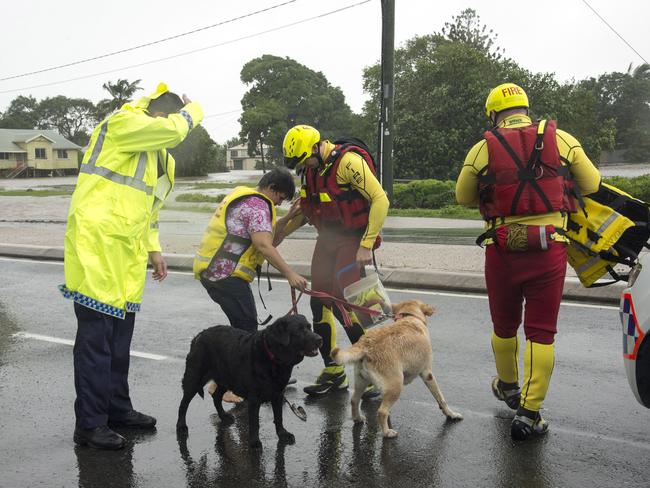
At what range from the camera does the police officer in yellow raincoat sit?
4203 millimetres

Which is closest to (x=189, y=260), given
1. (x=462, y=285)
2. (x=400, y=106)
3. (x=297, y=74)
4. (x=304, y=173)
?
(x=462, y=285)

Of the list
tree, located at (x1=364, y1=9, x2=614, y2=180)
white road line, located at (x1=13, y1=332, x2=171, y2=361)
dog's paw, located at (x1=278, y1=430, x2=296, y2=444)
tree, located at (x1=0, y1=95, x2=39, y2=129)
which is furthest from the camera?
tree, located at (x1=0, y1=95, x2=39, y2=129)

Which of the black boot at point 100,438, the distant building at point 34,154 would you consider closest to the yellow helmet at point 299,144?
the black boot at point 100,438

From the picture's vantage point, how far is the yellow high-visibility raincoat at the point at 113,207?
4.19 m

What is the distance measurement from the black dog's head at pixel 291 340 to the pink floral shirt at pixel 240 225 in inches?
37.7

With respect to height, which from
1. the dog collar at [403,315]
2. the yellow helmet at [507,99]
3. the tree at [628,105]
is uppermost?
the tree at [628,105]

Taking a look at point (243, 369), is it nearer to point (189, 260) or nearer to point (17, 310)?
point (17, 310)

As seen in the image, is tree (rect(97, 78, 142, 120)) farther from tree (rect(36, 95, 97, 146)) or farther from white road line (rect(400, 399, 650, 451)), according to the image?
white road line (rect(400, 399, 650, 451))

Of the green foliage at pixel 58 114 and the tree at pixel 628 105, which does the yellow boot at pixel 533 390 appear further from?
the green foliage at pixel 58 114

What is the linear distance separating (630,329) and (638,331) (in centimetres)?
11

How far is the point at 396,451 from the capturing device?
4297 millimetres

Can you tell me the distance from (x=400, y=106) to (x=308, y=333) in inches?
1324

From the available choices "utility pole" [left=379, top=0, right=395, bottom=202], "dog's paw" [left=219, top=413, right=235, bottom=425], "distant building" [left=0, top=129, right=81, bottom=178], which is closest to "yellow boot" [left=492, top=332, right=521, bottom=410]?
"dog's paw" [left=219, top=413, right=235, bottom=425]

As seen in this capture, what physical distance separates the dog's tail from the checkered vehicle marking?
60.7 inches
